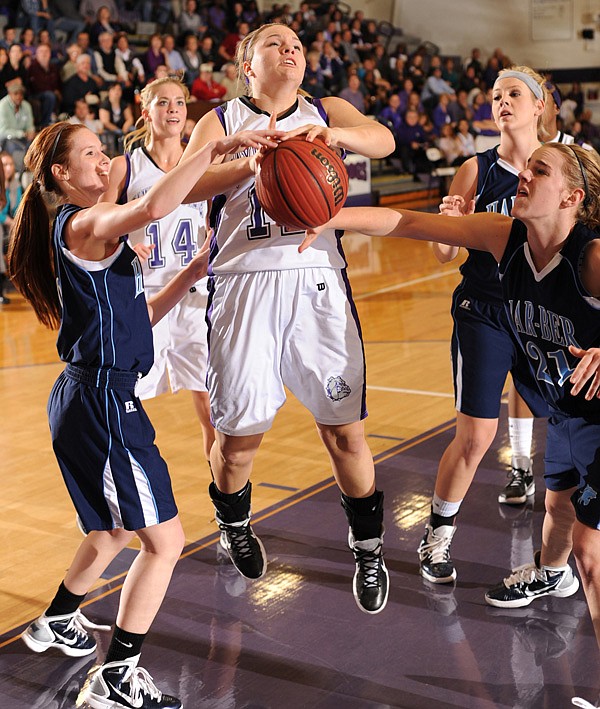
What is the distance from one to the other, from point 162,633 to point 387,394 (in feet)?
10.5

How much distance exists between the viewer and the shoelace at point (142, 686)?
2906 millimetres

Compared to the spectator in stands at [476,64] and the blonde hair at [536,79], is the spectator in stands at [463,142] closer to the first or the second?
the spectator in stands at [476,64]

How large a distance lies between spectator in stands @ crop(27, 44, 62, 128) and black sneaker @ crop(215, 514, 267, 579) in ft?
32.8

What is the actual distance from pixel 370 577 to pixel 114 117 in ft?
34.8

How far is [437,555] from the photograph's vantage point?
376 centimetres

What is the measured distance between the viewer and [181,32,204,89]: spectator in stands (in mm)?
14930

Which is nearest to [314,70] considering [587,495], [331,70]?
[331,70]

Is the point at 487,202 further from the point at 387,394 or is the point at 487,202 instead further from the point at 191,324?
the point at 387,394

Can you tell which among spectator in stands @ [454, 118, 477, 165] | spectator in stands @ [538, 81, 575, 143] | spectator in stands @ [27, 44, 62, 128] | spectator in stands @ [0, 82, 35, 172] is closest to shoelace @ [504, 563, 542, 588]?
spectator in stands @ [538, 81, 575, 143]

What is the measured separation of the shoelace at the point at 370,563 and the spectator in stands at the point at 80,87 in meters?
10.3

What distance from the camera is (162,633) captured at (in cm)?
339

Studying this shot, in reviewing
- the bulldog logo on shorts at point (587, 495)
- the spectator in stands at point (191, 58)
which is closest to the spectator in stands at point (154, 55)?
the spectator in stands at point (191, 58)

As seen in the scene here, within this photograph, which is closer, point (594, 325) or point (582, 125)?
point (594, 325)

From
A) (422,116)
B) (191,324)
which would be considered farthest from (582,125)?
(191,324)
